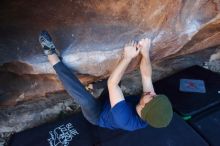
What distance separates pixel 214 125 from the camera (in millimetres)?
2367

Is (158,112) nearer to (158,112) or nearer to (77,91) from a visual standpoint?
(158,112)

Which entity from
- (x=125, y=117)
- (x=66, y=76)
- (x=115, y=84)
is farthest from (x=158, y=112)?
(x=66, y=76)

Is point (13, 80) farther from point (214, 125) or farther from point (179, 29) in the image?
point (214, 125)

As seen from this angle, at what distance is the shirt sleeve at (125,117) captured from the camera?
6.14 feet

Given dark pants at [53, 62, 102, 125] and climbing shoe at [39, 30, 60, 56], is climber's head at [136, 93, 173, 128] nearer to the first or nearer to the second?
dark pants at [53, 62, 102, 125]

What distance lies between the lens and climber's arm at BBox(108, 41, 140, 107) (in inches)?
75.8

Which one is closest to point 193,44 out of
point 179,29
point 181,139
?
point 179,29

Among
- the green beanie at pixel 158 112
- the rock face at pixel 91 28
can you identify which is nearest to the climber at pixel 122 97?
the green beanie at pixel 158 112

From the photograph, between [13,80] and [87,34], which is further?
[13,80]

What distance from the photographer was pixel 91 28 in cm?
212

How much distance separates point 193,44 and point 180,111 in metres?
0.55

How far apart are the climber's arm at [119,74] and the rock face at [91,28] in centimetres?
10

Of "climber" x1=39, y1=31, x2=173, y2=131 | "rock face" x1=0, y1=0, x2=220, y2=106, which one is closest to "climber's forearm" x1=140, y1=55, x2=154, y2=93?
"climber" x1=39, y1=31, x2=173, y2=131

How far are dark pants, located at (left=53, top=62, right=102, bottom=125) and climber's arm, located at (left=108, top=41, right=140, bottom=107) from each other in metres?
0.16
